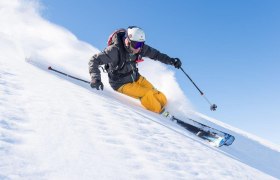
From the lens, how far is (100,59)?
27.3 ft

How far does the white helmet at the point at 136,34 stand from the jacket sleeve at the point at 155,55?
3.62 ft

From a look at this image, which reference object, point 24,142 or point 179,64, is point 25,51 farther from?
point 24,142

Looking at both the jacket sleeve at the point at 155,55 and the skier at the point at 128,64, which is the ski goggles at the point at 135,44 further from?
the jacket sleeve at the point at 155,55

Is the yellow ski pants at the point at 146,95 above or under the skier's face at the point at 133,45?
under

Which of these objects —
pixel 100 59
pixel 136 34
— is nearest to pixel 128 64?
pixel 136 34

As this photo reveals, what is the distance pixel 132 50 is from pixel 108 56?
0.71m

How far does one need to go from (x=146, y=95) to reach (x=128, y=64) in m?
1.01

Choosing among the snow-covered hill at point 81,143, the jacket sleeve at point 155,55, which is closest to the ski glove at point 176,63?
the jacket sleeve at point 155,55

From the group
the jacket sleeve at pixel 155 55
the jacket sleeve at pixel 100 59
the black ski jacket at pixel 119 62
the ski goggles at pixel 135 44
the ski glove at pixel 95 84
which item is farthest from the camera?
the jacket sleeve at pixel 155 55

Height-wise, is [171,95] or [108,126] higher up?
[171,95]

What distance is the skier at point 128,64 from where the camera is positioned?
8398 mm

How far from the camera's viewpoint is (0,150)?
10.1 feet


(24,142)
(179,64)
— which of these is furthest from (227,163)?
(179,64)

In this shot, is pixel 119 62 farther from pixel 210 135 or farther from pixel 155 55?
pixel 210 135
